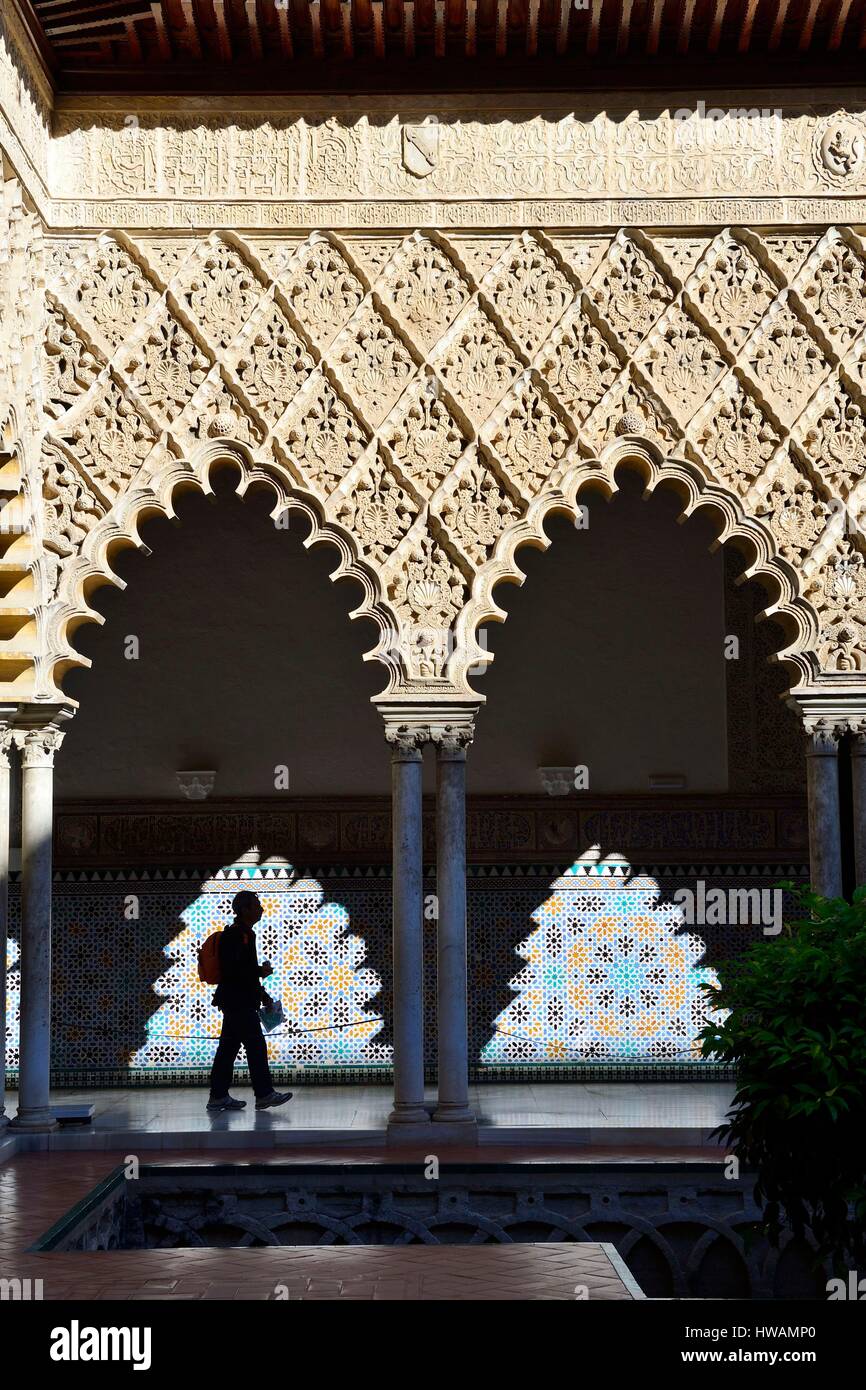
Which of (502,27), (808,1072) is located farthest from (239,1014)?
(502,27)

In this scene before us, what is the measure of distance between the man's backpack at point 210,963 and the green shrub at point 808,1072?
4.51 m

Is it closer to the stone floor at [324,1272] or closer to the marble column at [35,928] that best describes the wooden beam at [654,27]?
the marble column at [35,928]

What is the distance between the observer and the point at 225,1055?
863 cm

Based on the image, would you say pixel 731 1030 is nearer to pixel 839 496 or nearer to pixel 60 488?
pixel 839 496

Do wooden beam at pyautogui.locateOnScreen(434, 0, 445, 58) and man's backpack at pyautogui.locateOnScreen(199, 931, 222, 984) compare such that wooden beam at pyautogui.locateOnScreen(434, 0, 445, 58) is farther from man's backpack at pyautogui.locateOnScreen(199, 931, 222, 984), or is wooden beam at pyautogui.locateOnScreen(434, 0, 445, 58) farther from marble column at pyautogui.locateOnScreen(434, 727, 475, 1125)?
man's backpack at pyautogui.locateOnScreen(199, 931, 222, 984)

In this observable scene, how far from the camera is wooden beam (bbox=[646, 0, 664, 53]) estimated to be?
314 inches

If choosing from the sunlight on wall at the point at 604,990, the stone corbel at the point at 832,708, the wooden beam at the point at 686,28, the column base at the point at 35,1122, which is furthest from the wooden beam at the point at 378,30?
the column base at the point at 35,1122

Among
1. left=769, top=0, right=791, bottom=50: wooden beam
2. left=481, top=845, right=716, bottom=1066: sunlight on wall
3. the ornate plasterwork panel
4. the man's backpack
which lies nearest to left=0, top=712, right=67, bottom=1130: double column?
the man's backpack

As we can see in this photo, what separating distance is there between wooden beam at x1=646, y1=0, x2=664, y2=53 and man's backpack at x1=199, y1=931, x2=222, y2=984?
16.7 feet

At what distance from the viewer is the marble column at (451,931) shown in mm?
7941

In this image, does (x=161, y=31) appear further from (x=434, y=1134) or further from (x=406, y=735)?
(x=434, y=1134)

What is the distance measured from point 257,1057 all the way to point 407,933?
4.32ft

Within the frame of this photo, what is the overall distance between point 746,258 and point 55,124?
11.7 feet

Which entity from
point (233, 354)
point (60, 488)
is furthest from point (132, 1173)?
point (233, 354)
